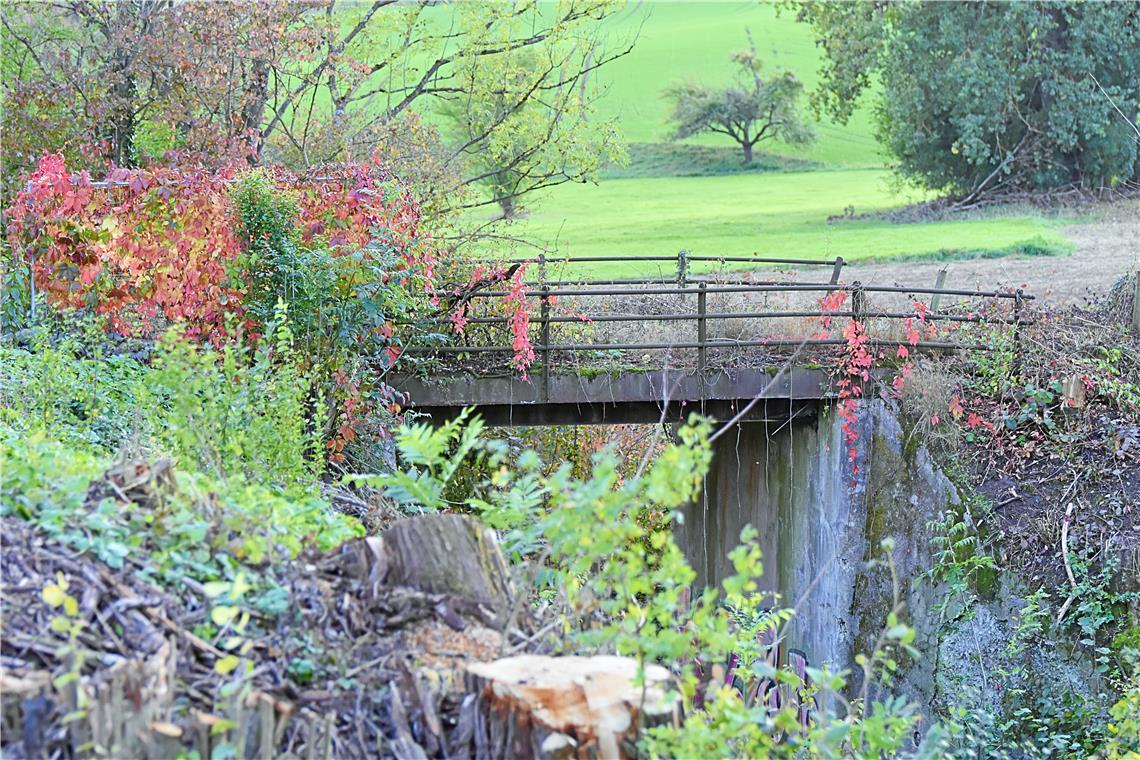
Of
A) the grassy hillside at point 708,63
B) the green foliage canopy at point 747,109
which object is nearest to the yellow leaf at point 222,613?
the green foliage canopy at point 747,109

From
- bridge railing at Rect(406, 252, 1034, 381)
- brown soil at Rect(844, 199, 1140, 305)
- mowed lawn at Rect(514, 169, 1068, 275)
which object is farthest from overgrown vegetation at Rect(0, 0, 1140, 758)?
mowed lawn at Rect(514, 169, 1068, 275)

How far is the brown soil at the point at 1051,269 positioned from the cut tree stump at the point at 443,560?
13.4 meters

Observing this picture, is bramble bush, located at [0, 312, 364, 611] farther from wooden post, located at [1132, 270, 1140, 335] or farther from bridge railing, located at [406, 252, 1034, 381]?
wooden post, located at [1132, 270, 1140, 335]

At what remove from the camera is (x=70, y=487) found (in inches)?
185

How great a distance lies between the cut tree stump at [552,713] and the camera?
423cm

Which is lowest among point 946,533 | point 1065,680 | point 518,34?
point 1065,680

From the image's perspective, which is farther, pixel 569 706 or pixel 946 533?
pixel 946 533

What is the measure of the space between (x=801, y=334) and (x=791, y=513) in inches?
80.5

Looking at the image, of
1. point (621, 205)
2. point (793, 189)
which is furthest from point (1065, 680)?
point (793, 189)

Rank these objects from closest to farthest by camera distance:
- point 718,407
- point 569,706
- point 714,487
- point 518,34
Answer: point 569,706
point 718,407
point 714,487
point 518,34

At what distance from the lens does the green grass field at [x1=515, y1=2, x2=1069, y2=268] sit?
29891 mm

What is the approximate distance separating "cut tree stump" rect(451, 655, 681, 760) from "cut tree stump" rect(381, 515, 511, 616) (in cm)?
48

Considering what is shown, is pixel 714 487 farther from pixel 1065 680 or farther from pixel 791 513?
pixel 1065 680

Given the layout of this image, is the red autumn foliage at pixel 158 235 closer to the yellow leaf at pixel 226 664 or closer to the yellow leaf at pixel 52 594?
the yellow leaf at pixel 52 594
